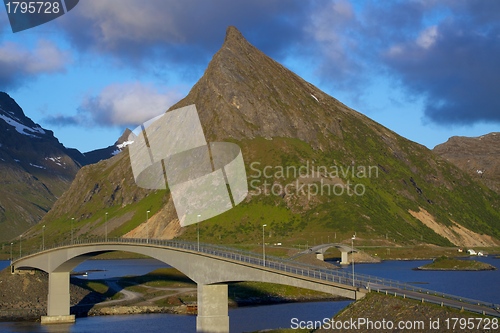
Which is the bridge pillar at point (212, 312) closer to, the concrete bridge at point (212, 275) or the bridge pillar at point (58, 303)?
the concrete bridge at point (212, 275)

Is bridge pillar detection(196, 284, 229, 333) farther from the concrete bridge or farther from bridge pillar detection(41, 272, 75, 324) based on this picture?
bridge pillar detection(41, 272, 75, 324)

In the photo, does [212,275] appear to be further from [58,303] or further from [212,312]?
[58,303]

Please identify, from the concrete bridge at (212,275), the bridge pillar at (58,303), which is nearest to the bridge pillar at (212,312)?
the concrete bridge at (212,275)

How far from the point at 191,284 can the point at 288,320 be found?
48.0m

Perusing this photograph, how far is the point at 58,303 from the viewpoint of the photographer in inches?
4867

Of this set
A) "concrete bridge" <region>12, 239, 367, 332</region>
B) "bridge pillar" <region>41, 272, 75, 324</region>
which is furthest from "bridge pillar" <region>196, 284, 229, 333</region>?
"bridge pillar" <region>41, 272, 75, 324</region>

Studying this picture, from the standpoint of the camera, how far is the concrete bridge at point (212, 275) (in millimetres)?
78188

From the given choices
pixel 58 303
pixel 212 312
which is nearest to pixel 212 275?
pixel 212 312

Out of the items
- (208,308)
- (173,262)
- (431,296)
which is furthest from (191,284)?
(431,296)

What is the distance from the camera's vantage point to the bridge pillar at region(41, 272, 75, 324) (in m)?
122

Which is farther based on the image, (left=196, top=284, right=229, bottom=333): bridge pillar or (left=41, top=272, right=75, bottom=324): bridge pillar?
(left=41, top=272, right=75, bottom=324): bridge pillar

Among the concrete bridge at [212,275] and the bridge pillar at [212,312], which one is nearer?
the concrete bridge at [212,275]

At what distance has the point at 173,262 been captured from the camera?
334 feet

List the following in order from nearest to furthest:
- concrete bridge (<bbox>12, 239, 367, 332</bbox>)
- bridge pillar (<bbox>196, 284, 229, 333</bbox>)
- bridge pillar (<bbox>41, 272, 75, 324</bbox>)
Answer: concrete bridge (<bbox>12, 239, 367, 332</bbox>) → bridge pillar (<bbox>196, 284, 229, 333</bbox>) → bridge pillar (<bbox>41, 272, 75, 324</bbox>)
